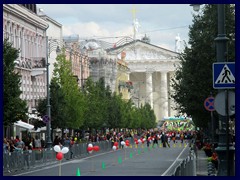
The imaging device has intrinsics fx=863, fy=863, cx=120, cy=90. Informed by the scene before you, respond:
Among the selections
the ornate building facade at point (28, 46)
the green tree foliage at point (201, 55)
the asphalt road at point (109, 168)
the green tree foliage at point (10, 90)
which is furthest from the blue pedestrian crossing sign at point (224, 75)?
the ornate building facade at point (28, 46)

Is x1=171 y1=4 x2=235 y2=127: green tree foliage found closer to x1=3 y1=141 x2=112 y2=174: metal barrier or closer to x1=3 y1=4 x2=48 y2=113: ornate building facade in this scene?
x1=3 y1=141 x2=112 y2=174: metal barrier

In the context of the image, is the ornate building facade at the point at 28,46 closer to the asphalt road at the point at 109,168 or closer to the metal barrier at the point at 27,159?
the metal barrier at the point at 27,159

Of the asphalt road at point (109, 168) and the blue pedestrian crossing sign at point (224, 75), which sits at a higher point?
the blue pedestrian crossing sign at point (224, 75)

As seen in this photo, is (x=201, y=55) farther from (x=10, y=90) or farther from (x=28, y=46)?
(x=28, y=46)

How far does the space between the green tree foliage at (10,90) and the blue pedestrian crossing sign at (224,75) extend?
2282cm

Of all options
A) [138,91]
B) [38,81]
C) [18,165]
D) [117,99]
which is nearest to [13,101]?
[18,165]

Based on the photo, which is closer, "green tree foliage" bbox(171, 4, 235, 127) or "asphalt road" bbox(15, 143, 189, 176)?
"asphalt road" bbox(15, 143, 189, 176)

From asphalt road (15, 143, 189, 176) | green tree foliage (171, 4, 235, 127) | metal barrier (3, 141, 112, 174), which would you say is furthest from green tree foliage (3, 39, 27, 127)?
green tree foliage (171, 4, 235, 127)

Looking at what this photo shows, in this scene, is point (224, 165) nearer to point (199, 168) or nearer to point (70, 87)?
point (199, 168)

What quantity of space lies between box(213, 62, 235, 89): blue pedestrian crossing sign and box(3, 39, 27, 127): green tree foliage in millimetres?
22825

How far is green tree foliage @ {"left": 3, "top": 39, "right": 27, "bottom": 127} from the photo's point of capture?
42188mm

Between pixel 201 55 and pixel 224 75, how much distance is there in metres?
23.3

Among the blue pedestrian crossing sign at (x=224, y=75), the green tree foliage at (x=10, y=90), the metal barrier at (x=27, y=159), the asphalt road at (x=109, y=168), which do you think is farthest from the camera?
the green tree foliage at (x=10, y=90)

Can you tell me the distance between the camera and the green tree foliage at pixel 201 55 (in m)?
→ 41.3
